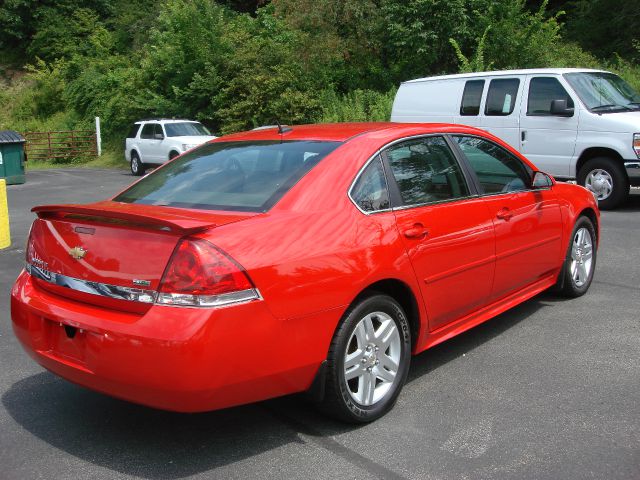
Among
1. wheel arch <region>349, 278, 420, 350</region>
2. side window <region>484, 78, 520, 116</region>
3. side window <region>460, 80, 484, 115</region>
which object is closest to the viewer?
wheel arch <region>349, 278, 420, 350</region>

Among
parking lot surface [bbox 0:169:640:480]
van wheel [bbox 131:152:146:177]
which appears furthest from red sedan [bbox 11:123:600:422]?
van wheel [bbox 131:152:146:177]

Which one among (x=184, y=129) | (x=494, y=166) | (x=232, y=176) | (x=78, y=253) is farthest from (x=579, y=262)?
(x=184, y=129)

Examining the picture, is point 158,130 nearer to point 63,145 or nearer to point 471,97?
point 63,145

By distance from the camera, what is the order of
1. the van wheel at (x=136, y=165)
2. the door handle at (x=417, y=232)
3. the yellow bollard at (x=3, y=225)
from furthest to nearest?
1. the van wheel at (x=136, y=165)
2. the yellow bollard at (x=3, y=225)
3. the door handle at (x=417, y=232)

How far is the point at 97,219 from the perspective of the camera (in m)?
3.45

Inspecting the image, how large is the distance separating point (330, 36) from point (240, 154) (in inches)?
867

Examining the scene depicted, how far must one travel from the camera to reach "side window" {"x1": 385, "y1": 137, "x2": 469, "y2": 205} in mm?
4164

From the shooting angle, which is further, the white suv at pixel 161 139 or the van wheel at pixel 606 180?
the white suv at pixel 161 139

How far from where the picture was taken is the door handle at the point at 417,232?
3921 mm

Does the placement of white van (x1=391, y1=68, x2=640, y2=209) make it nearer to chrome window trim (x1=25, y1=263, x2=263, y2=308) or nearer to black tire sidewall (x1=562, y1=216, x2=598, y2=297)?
black tire sidewall (x1=562, y1=216, x2=598, y2=297)

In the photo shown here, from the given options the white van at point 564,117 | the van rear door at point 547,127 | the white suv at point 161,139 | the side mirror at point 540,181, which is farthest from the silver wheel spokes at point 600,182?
the white suv at point 161,139

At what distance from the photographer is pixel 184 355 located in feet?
Result: 9.79

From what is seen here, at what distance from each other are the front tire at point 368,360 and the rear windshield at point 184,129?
19818 mm

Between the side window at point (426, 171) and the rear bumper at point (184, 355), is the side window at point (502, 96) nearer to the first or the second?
the side window at point (426, 171)
